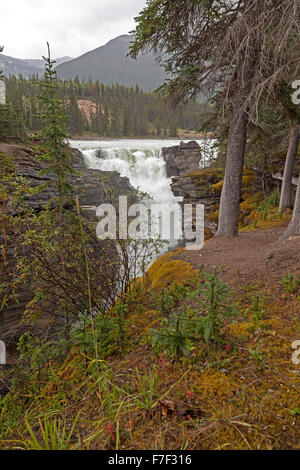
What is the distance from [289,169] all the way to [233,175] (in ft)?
14.0

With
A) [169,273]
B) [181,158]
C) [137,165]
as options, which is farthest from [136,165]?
[169,273]

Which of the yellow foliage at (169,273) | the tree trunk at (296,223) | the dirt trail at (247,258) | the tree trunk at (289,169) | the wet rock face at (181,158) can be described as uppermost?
the wet rock face at (181,158)

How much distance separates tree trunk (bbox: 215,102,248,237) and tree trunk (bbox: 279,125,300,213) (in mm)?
3152

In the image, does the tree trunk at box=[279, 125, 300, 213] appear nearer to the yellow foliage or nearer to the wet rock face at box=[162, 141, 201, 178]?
the yellow foliage

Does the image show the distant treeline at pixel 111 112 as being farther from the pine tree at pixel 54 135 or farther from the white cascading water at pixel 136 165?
the pine tree at pixel 54 135

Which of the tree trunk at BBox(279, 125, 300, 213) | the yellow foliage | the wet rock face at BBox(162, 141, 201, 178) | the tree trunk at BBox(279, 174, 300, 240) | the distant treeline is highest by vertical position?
the distant treeline

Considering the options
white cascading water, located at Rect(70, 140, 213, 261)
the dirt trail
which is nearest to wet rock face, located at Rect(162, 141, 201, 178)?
white cascading water, located at Rect(70, 140, 213, 261)

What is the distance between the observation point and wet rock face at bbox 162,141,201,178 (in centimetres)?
3331

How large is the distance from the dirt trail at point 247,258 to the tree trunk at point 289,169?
11.9 ft

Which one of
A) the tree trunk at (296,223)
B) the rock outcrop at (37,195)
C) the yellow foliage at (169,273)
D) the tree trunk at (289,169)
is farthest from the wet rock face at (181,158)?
the yellow foliage at (169,273)

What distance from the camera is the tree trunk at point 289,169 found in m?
9.62

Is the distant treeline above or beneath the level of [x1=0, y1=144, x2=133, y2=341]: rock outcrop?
above

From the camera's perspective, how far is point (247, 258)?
565 centimetres
